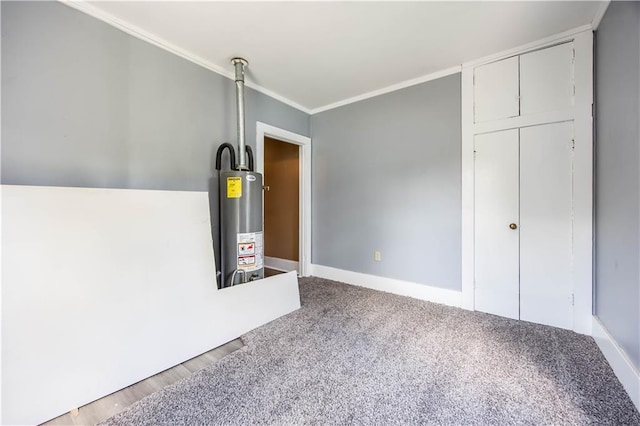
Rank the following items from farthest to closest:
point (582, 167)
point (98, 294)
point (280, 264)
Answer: point (280, 264) < point (582, 167) < point (98, 294)

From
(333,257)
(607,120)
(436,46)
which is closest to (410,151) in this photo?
(436,46)

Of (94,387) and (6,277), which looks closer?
(6,277)

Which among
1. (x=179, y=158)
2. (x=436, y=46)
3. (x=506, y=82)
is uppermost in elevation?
(x=436, y=46)

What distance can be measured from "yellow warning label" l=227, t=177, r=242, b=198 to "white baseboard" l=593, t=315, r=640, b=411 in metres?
2.74

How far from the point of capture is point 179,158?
7.33 feet

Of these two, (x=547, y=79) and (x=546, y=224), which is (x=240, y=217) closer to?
(x=546, y=224)

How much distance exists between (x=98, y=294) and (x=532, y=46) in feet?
12.0

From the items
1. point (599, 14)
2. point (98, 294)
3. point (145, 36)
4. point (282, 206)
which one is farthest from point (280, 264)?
point (599, 14)

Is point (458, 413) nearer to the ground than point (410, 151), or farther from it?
nearer to the ground

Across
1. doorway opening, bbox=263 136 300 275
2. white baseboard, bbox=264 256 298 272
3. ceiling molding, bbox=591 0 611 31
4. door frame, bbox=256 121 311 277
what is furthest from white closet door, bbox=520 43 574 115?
white baseboard, bbox=264 256 298 272

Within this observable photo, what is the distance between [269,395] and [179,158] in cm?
199

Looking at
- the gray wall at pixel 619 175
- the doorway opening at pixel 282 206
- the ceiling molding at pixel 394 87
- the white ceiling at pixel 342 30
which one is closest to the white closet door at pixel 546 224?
the gray wall at pixel 619 175

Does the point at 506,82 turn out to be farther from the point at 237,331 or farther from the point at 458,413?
the point at 237,331

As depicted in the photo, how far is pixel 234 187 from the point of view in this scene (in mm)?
2262
